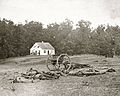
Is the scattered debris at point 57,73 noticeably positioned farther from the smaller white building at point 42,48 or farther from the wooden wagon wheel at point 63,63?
the smaller white building at point 42,48

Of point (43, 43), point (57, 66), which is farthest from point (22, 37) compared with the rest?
point (57, 66)

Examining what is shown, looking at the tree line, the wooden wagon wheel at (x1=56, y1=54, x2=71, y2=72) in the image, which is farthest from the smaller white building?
the wooden wagon wheel at (x1=56, y1=54, x2=71, y2=72)

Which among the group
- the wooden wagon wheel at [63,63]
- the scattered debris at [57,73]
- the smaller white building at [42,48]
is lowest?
the scattered debris at [57,73]

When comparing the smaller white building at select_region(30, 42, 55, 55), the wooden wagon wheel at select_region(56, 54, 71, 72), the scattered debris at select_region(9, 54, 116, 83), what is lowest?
the scattered debris at select_region(9, 54, 116, 83)

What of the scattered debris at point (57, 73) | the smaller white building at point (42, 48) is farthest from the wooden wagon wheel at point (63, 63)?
the smaller white building at point (42, 48)

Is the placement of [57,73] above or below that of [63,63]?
below

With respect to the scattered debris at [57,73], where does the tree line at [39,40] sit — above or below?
above

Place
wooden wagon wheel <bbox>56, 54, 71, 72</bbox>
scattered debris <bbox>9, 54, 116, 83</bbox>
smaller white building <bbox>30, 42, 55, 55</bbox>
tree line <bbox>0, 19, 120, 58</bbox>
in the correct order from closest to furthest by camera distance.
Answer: scattered debris <bbox>9, 54, 116, 83</bbox>, wooden wagon wheel <bbox>56, 54, 71, 72</bbox>, tree line <bbox>0, 19, 120, 58</bbox>, smaller white building <bbox>30, 42, 55, 55</bbox>

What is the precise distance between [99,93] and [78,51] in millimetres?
58419

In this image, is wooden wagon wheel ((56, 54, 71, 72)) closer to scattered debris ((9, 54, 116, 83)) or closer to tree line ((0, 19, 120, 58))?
scattered debris ((9, 54, 116, 83))

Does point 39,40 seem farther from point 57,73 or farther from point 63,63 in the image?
point 57,73

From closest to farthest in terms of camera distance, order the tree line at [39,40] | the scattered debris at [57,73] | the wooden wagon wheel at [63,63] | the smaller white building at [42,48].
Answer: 1. the scattered debris at [57,73]
2. the wooden wagon wheel at [63,63]
3. the tree line at [39,40]
4. the smaller white building at [42,48]

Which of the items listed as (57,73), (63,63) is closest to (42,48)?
(63,63)

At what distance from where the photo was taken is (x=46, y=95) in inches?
456
